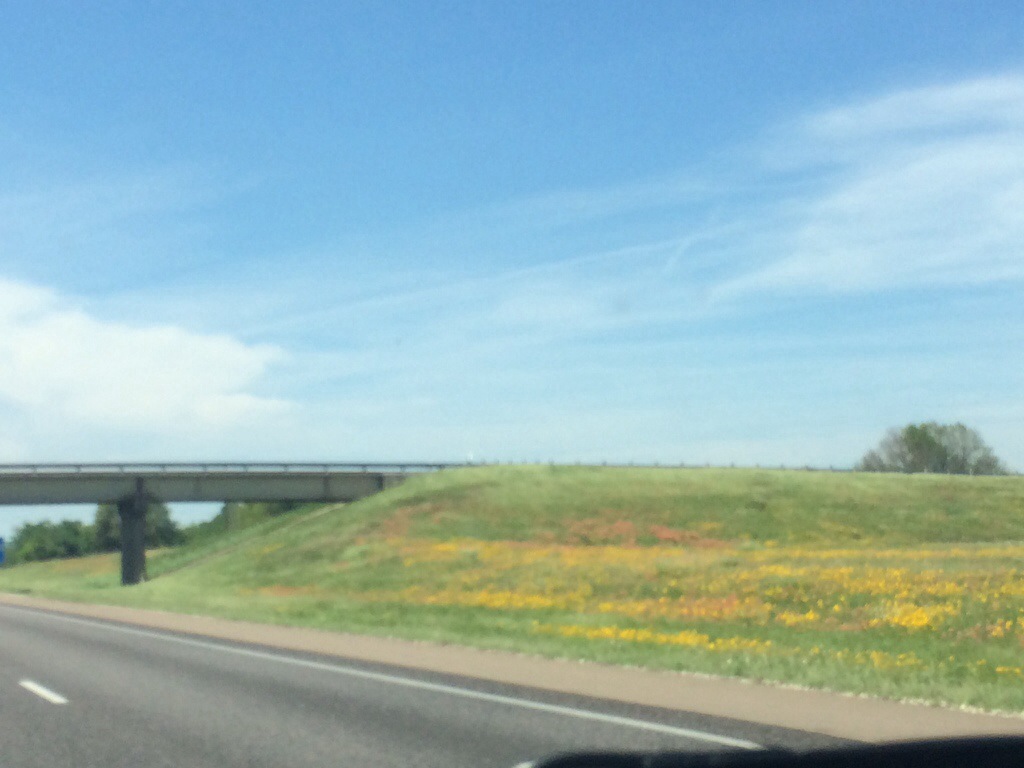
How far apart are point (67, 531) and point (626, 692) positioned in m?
198

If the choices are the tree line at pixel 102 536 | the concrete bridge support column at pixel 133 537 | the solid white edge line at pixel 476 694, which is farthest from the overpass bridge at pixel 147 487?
the tree line at pixel 102 536

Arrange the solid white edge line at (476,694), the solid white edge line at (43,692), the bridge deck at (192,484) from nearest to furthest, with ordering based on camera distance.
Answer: the solid white edge line at (476,694)
the solid white edge line at (43,692)
the bridge deck at (192,484)

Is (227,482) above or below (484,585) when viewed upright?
above

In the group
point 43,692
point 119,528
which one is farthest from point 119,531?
point 43,692

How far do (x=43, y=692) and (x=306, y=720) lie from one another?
4.35 m

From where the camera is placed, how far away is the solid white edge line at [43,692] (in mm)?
13594

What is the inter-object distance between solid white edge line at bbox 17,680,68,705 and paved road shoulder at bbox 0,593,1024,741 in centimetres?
468

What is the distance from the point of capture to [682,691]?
13570mm

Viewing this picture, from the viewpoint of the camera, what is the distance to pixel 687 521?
213 ft

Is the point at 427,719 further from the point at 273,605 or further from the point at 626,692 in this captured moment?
the point at 273,605

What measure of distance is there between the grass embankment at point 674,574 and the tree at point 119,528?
83.5 m

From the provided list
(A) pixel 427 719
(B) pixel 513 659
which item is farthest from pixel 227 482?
(A) pixel 427 719

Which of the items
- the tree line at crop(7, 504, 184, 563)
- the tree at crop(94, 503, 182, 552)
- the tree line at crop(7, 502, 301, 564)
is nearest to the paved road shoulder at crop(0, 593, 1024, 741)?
the tree line at crop(7, 502, 301, 564)

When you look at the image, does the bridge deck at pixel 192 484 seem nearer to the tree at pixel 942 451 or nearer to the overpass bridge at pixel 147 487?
the overpass bridge at pixel 147 487
